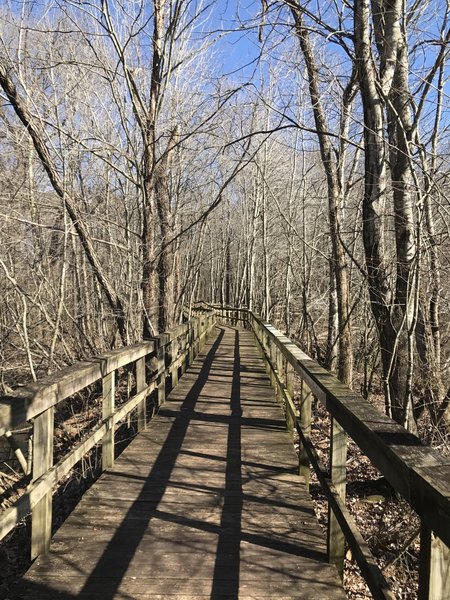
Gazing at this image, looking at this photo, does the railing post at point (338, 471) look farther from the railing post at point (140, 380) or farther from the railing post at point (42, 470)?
the railing post at point (140, 380)

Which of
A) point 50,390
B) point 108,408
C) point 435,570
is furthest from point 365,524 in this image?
point 435,570

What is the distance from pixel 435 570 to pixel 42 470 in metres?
2.30

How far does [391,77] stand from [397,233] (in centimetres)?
174

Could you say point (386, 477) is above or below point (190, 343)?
above

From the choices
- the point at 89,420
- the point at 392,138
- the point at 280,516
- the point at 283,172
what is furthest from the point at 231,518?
the point at 283,172

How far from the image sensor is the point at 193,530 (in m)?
3.65

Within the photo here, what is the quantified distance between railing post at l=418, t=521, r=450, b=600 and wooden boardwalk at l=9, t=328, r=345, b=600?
135 cm

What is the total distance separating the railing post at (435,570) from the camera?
1.69m

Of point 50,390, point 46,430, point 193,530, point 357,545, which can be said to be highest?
point 50,390

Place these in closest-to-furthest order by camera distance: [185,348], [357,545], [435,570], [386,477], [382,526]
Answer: [435,570], [386,477], [357,545], [382,526], [185,348]

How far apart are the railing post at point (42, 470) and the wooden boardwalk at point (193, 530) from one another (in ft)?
0.40

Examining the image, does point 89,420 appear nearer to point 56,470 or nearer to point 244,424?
point 244,424

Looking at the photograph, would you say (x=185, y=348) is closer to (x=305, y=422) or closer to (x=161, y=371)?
(x=161, y=371)

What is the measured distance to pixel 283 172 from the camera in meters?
24.1
